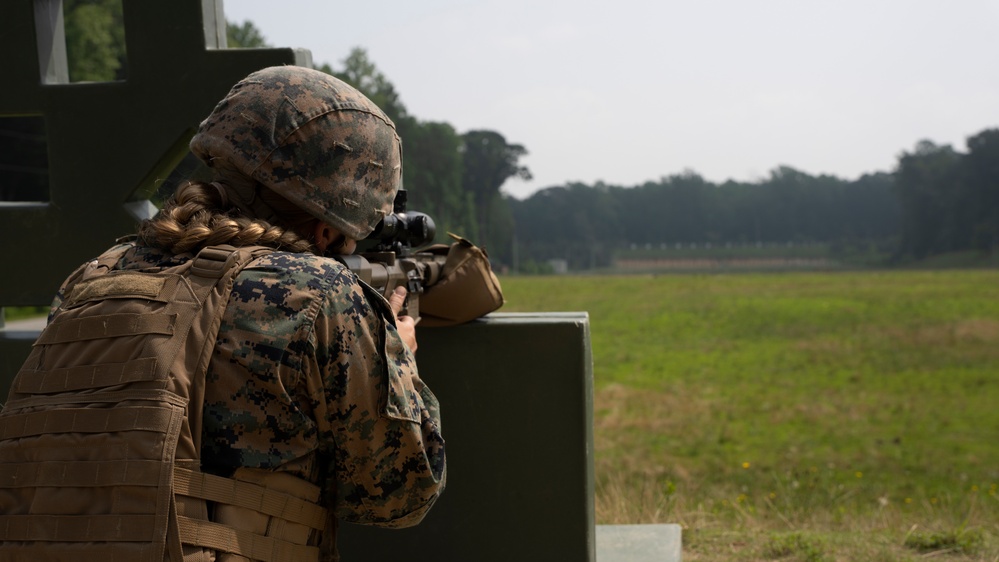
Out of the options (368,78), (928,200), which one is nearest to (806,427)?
(368,78)

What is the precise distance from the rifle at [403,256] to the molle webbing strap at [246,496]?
2.76 ft

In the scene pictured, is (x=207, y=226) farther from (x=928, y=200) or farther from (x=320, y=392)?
(x=928, y=200)

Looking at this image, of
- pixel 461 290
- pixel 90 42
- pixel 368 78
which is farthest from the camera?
pixel 368 78

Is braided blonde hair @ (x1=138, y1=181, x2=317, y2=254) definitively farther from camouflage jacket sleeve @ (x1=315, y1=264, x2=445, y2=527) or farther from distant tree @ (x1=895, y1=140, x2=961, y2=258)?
distant tree @ (x1=895, y1=140, x2=961, y2=258)

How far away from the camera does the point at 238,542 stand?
206 cm

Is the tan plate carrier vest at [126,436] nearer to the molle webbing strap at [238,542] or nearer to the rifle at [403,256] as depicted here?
the molle webbing strap at [238,542]

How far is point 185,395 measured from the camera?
1.97m

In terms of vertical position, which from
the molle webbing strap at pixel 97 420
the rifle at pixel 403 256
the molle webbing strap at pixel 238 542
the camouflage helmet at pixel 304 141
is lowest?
the molle webbing strap at pixel 238 542

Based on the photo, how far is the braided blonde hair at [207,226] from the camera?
6.91 feet

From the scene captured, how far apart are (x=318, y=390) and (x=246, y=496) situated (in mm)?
263

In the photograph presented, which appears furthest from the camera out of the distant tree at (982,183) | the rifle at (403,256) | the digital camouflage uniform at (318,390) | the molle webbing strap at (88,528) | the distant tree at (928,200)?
the distant tree at (928,200)

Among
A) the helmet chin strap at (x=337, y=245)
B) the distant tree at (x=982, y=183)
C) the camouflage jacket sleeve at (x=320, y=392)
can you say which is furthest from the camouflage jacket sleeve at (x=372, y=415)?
the distant tree at (x=982, y=183)

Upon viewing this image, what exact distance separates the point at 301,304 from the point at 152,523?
512 mm

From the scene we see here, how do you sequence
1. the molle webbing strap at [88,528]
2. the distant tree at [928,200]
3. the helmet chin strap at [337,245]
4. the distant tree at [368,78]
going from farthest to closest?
the distant tree at [928,200] → the distant tree at [368,78] → the helmet chin strap at [337,245] → the molle webbing strap at [88,528]
